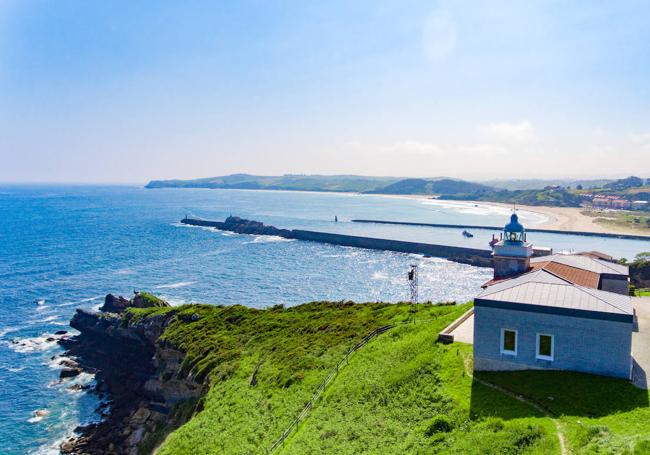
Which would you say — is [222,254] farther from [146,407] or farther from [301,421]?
[301,421]

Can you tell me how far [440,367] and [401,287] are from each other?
175ft

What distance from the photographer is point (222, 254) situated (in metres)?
107

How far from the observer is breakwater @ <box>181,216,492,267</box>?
9612 centimetres

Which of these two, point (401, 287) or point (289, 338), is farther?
point (401, 287)

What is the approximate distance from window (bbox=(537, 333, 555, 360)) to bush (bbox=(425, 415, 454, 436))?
19.0 feet

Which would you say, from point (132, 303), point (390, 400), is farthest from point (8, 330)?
point (390, 400)

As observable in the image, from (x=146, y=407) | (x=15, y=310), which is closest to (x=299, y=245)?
(x=15, y=310)

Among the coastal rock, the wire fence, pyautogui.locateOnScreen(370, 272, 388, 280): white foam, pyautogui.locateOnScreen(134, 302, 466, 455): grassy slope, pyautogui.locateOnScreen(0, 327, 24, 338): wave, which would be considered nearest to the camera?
the wire fence

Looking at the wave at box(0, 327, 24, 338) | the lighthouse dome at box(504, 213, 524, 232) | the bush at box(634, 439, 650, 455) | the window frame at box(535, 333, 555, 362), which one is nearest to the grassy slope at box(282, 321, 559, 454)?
the bush at box(634, 439, 650, 455)

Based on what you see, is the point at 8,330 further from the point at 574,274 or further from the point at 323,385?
the point at 574,274

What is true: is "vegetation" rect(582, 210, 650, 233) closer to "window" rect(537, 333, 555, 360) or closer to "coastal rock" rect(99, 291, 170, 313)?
"coastal rock" rect(99, 291, 170, 313)

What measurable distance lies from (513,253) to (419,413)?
47.3 ft

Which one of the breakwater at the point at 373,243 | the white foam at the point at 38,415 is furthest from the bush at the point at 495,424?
the breakwater at the point at 373,243

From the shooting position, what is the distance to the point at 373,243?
11706cm
